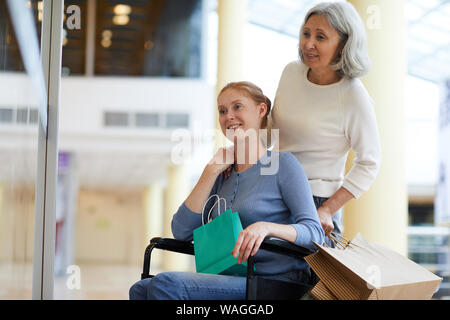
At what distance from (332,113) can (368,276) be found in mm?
692

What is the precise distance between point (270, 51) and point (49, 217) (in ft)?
4.91

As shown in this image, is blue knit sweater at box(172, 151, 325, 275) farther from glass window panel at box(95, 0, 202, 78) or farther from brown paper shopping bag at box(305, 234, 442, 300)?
glass window panel at box(95, 0, 202, 78)

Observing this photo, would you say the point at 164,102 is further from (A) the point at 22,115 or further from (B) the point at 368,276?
(B) the point at 368,276

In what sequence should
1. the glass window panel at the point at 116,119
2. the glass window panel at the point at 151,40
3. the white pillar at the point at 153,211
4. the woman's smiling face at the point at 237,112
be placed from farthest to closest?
the white pillar at the point at 153,211
the glass window panel at the point at 116,119
the glass window panel at the point at 151,40
the woman's smiling face at the point at 237,112

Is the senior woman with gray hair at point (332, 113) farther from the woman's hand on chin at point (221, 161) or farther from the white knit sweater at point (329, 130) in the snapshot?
the woman's hand on chin at point (221, 161)

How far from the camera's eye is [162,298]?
4.58ft

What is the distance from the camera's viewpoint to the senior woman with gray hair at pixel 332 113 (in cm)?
185

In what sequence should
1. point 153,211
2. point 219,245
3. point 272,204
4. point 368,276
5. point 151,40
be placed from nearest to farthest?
point 368,276 → point 219,245 → point 272,204 → point 151,40 → point 153,211

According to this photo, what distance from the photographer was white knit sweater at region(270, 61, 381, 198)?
1.87m

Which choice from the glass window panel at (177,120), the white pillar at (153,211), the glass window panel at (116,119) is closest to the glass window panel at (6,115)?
the glass window panel at (177,120)

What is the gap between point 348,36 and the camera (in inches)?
73.4

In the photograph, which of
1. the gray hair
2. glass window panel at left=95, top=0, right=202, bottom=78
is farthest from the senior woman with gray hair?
glass window panel at left=95, top=0, right=202, bottom=78

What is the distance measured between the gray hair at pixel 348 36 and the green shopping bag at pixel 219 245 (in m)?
0.69

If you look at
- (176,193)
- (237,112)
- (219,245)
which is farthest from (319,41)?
(176,193)
